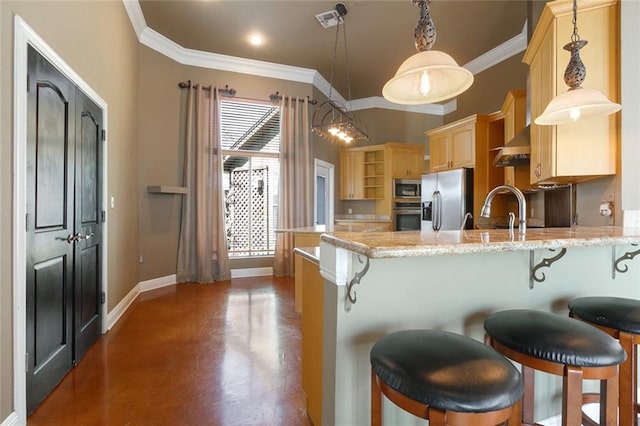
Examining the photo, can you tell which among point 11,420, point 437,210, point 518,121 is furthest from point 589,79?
point 11,420

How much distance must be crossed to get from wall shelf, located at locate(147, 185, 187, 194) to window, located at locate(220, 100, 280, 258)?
865 millimetres

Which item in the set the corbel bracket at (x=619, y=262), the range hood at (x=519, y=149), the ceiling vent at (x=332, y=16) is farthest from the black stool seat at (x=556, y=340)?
the ceiling vent at (x=332, y=16)

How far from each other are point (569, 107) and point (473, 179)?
10.5 feet

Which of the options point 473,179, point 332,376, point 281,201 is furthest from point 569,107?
point 281,201

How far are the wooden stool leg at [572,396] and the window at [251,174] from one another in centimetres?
465

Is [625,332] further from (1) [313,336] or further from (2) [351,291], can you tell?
(1) [313,336]

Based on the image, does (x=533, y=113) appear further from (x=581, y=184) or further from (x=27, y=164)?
(x=27, y=164)

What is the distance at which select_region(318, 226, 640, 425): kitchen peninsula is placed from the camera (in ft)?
3.95

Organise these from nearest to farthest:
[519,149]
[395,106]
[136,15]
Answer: [519,149], [136,15], [395,106]

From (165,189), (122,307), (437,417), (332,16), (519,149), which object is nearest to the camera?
(437,417)

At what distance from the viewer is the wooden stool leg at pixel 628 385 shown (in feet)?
4.20

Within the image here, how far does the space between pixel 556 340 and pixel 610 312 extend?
0.54 m

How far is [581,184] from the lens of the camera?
7.75 ft

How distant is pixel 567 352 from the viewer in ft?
3.36
